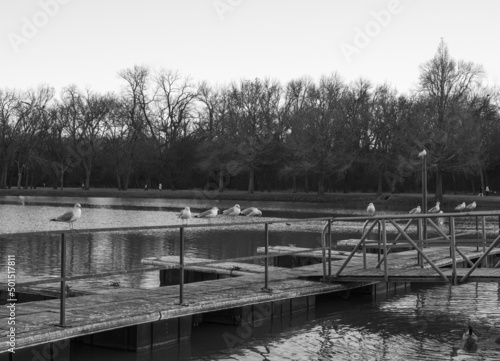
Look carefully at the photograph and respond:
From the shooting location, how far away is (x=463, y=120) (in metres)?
61.0

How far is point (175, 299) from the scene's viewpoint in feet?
39.7

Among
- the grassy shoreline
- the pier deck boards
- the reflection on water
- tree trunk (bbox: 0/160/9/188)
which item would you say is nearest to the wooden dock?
the pier deck boards

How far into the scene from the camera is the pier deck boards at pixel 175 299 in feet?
32.0

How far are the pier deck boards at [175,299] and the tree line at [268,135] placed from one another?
146 feet

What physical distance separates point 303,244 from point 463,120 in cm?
3631

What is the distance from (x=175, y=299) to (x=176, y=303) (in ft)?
1.29

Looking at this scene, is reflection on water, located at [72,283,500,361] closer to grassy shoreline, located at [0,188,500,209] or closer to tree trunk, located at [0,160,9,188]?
grassy shoreline, located at [0,188,500,209]

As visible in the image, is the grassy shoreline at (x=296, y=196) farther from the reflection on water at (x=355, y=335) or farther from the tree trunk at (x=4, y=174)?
the reflection on water at (x=355, y=335)

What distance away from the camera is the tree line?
6278cm

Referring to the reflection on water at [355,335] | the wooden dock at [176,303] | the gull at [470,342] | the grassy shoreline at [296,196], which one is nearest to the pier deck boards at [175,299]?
the wooden dock at [176,303]

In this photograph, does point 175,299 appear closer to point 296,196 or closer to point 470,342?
point 470,342

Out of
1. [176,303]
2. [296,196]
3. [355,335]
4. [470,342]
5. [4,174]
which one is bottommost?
[355,335]

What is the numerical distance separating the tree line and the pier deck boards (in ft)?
146

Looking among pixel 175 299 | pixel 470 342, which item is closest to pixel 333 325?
pixel 470 342
